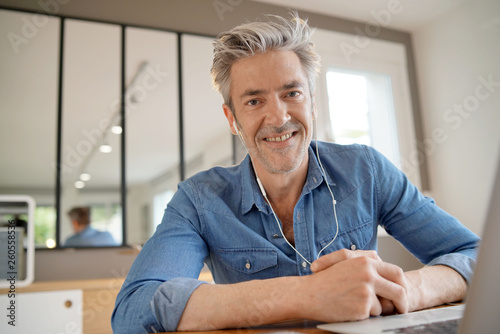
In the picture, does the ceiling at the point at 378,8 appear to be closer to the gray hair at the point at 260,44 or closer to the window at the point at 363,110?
the window at the point at 363,110

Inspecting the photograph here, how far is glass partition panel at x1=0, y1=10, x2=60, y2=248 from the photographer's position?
223 cm

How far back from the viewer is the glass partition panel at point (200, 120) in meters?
2.70

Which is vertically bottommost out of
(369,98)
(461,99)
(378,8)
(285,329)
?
(285,329)

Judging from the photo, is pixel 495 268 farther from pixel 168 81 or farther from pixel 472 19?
pixel 472 19

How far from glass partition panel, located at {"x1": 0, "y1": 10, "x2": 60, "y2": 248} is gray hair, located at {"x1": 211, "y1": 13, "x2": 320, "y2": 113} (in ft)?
4.75

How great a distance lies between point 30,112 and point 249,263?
1.85 m

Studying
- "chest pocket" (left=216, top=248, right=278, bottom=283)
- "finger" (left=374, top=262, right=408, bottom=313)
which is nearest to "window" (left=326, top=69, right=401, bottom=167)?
"chest pocket" (left=216, top=248, right=278, bottom=283)

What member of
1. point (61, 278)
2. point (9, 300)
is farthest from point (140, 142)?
point (9, 300)

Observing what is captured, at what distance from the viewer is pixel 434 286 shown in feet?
2.66

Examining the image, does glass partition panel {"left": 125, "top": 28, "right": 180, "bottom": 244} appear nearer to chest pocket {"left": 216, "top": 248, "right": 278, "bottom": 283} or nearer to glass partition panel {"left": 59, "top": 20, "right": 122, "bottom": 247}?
glass partition panel {"left": 59, "top": 20, "right": 122, "bottom": 247}

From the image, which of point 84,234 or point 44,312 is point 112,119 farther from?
point 44,312

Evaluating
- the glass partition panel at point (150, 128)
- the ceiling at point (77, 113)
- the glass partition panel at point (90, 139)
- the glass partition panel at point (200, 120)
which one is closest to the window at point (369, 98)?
the glass partition panel at point (200, 120)

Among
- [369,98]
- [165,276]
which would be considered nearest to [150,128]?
[165,276]

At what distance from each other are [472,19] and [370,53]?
0.76 metres
